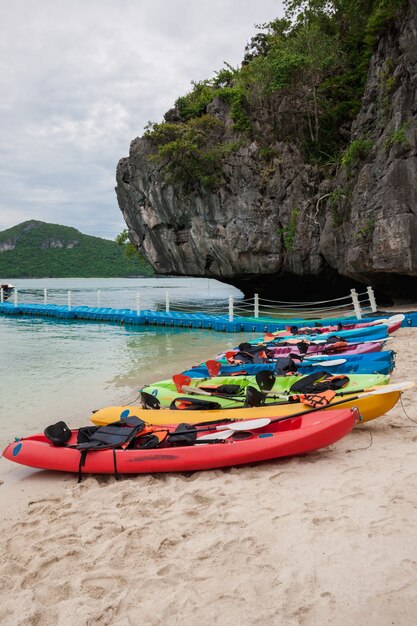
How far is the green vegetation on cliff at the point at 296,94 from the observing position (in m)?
18.4

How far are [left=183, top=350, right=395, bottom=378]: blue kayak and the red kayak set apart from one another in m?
Answer: 2.58

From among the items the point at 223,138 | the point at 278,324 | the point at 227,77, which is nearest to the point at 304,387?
the point at 278,324

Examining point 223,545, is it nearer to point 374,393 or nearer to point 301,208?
point 374,393

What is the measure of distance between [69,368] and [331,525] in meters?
8.31

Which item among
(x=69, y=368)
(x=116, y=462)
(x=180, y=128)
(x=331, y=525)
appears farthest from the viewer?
(x=180, y=128)

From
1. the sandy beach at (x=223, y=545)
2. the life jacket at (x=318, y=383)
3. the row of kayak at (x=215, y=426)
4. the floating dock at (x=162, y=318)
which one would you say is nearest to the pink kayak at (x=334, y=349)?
the row of kayak at (x=215, y=426)

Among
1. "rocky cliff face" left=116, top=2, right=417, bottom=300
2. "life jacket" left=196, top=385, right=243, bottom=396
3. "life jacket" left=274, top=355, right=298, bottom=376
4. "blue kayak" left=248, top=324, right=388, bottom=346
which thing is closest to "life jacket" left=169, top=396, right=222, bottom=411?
"life jacket" left=196, top=385, right=243, bottom=396

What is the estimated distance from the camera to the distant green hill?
96875 millimetres

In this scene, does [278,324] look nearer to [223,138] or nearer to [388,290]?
[388,290]

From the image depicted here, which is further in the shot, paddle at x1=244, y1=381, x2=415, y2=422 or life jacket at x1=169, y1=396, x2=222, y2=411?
Answer: life jacket at x1=169, y1=396, x2=222, y2=411

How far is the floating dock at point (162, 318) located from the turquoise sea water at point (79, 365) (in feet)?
2.61

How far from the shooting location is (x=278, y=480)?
3.58m

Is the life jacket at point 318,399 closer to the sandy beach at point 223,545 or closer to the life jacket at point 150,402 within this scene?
the sandy beach at point 223,545

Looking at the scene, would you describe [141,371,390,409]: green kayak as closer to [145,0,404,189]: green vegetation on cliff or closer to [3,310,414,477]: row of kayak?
[3,310,414,477]: row of kayak
